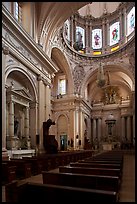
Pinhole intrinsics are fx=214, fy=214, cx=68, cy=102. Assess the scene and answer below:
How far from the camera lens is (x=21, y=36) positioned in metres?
11.5

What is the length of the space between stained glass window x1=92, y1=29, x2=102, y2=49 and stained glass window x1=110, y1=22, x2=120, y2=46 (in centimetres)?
147

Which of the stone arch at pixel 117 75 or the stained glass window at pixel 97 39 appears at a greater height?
the stained glass window at pixel 97 39

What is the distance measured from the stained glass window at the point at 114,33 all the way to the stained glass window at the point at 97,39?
4.84ft

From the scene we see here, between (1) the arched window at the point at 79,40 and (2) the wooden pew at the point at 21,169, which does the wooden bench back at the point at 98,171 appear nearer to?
(2) the wooden pew at the point at 21,169

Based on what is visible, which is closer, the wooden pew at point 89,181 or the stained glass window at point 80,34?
the wooden pew at point 89,181

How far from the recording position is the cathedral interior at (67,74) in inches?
448

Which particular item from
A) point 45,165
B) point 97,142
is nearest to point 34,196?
point 45,165

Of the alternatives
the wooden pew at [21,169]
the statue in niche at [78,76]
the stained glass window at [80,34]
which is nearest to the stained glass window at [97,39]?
the stained glass window at [80,34]

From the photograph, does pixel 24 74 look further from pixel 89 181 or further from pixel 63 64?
pixel 63 64

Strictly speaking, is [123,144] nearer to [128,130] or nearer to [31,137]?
[128,130]

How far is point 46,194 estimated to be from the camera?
254 centimetres

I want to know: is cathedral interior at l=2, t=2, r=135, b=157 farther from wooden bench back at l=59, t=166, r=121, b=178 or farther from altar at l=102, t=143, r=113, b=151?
wooden bench back at l=59, t=166, r=121, b=178

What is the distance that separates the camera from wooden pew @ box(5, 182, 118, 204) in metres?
2.38

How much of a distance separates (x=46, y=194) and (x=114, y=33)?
2644 cm
